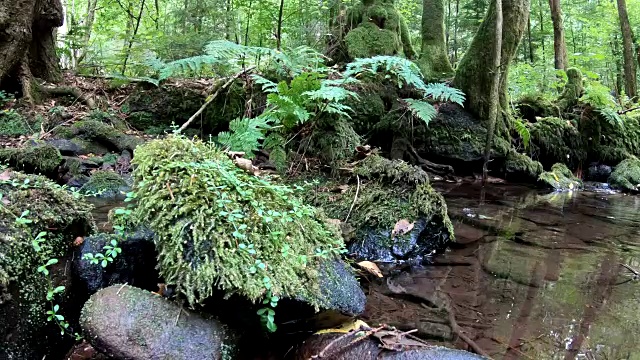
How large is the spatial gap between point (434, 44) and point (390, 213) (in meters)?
7.47

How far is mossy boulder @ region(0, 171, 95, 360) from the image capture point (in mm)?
2055

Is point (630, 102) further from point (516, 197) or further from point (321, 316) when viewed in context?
point (321, 316)

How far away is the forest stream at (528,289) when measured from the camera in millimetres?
2717

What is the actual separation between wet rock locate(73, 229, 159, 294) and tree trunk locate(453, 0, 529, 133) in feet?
26.3

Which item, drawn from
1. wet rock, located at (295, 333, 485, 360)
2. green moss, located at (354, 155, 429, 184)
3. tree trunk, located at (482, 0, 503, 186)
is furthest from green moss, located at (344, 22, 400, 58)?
wet rock, located at (295, 333, 485, 360)

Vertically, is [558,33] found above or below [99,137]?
above

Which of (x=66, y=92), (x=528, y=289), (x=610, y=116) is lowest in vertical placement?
(x=528, y=289)

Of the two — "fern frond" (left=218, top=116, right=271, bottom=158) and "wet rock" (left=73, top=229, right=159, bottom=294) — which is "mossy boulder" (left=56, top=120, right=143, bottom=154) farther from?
"wet rock" (left=73, top=229, right=159, bottom=294)

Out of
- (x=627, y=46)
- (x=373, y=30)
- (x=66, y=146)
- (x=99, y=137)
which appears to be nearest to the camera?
(x=66, y=146)

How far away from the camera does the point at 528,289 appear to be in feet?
11.5

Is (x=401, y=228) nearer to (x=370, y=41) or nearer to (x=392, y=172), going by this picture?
(x=392, y=172)

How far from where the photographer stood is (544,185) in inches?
371

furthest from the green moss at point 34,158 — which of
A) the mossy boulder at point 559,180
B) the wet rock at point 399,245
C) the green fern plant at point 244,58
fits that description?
the mossy boulder at point 559,180

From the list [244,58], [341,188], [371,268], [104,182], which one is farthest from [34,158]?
[371,268]
